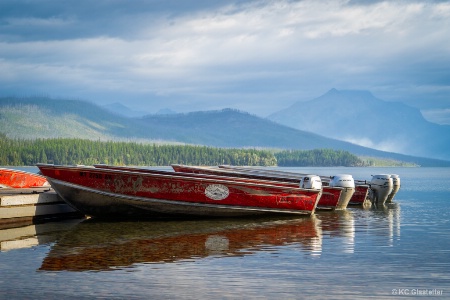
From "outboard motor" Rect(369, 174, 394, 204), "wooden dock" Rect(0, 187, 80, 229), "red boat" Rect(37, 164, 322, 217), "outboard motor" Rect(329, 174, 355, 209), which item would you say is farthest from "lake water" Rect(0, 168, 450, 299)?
"outboard motor" Rect(369, 174, 394, 204)

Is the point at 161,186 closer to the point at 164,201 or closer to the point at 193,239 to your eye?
the point at 164,201

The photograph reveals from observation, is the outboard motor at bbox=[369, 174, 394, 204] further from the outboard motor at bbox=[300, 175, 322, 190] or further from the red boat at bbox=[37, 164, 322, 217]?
the red boat at bbox=[37, 164, 322, 217]

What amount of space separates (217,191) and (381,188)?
20.2 m

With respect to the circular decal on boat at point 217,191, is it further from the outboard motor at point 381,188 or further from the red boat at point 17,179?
the outboard motor at point 381,188

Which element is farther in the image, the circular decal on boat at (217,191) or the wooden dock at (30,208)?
the circular decal on boat at (217,191)

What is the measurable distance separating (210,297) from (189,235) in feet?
35.5

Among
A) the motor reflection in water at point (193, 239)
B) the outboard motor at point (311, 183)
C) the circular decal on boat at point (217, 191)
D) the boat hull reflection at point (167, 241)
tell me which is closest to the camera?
the boat hull reflection at point (167, 241)

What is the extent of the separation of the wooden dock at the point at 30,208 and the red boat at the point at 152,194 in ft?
4.45

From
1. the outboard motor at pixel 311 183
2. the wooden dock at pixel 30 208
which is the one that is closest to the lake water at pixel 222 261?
the wooden dock at pixel 30 208

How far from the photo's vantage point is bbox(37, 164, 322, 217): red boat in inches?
1120

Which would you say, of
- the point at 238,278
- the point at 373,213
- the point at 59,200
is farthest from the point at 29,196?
the point at 373,213

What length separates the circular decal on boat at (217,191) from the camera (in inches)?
1180

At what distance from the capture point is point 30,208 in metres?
28.3

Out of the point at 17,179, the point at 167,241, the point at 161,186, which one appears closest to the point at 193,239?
the point at 167,241
